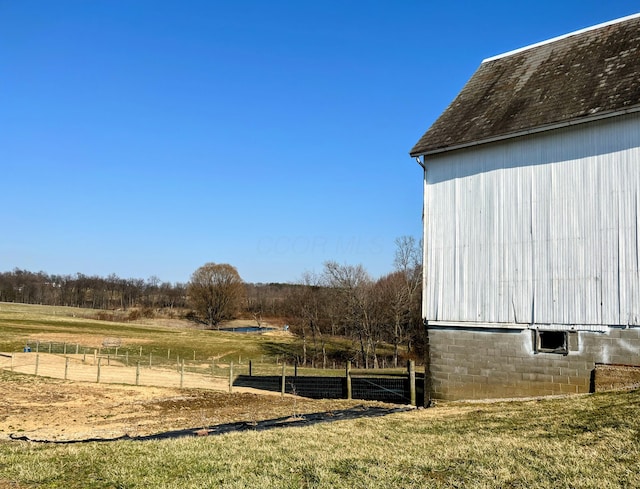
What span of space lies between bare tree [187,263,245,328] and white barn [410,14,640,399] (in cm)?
9142

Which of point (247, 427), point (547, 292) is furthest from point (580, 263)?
point (247, 427)

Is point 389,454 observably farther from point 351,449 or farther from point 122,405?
point 122,405

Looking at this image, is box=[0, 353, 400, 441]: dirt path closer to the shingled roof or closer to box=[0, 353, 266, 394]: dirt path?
box=[0, 353, 266, 394]: dirt path

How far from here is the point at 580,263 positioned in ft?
46.3

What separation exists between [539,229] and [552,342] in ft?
9.99

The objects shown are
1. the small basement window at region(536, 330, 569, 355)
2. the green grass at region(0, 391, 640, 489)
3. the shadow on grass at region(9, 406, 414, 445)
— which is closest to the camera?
the green grass at region(0, 391, 640, 489)

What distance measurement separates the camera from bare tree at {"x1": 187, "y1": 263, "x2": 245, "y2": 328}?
105438mm

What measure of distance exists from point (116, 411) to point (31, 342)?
32612mm

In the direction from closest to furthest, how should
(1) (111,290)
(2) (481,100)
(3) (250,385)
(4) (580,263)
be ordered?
(4) (580,263) → (2) (481,100) → (3) (250,385) → (1) (111,290)

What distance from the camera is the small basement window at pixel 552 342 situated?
47.2 feet

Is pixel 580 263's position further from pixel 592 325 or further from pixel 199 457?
pixel 199 457

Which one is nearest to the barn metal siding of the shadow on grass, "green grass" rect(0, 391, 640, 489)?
"green grass" rect(0, 391, 640, 489)

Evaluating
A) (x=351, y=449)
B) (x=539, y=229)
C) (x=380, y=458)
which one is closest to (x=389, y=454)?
(x=380, y=458)

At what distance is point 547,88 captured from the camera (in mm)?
16438
